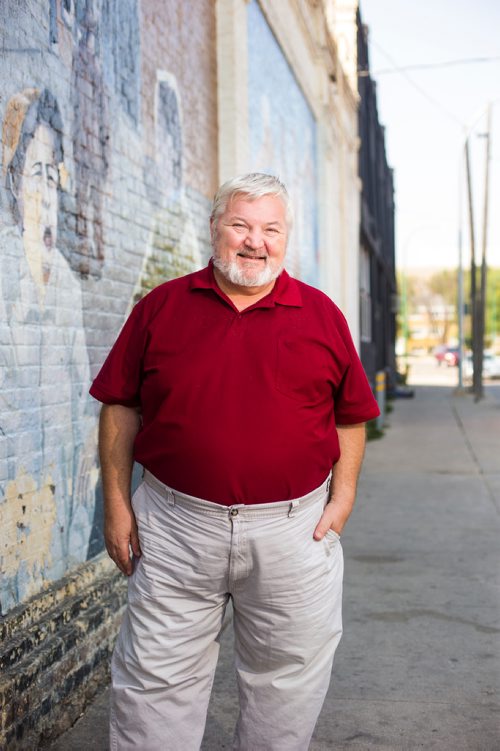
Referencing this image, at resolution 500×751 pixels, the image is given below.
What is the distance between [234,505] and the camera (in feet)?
9.89

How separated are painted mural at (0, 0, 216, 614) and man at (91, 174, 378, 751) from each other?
0.88 m

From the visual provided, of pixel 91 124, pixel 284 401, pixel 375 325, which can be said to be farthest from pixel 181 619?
pixel 375 325

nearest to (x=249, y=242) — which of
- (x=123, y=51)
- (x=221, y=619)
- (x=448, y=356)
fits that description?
(x=221, y=619)

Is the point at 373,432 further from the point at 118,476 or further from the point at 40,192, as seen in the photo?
the point at 118,476

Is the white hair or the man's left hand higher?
the white hair

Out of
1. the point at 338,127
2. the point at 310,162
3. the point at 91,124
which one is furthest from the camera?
the point at 338,127

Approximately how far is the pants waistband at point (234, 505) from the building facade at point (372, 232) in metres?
17.7

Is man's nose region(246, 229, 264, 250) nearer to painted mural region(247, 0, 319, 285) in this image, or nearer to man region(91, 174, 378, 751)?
man region(91, 174, 378, 751)

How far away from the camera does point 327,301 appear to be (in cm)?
331

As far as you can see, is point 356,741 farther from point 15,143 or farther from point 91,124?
point 91,124

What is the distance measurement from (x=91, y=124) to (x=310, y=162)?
9099 millimetres

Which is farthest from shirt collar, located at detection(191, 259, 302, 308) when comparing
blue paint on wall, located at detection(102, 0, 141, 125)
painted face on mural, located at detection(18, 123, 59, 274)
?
blue paint on wall, located at detection(102, 0, 141, 125)

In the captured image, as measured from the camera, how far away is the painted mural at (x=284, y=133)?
9273 millimetres

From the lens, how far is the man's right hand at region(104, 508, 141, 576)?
3.18 meters
